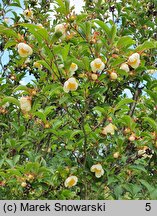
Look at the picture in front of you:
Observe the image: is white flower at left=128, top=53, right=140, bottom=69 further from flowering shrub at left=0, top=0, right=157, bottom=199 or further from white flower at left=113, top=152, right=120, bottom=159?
white flower at left=113, top=152, right=120, bottom=159

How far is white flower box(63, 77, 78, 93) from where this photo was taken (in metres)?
2.75

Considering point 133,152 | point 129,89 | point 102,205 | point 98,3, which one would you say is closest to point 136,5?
point 98,3

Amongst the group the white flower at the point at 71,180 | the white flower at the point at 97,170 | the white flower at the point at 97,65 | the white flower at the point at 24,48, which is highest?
the white flower at the point at 24,48

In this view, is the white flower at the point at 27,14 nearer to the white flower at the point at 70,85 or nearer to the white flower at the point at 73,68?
the white flower at the point at 73,68

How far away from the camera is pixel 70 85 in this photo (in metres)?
2.76

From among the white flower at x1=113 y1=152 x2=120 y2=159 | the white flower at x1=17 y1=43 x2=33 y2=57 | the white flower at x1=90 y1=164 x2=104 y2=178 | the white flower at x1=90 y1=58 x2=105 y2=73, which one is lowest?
the white flower at x1=90 y1=164 x2=104 y2=178

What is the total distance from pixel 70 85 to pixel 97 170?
0.78 metres

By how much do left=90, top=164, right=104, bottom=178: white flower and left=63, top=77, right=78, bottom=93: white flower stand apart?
2.35ft

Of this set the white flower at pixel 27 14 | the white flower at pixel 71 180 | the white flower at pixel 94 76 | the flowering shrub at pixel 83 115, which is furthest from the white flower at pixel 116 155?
the white flower at pixel 27 14

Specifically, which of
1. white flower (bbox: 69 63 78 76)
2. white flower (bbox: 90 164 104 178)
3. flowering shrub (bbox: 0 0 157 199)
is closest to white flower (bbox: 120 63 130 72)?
flowering shrub (bbox: 0 0 157 199)

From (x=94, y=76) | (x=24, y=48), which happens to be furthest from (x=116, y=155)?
(x=24, y=48)

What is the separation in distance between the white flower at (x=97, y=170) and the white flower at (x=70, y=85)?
0.72 meters

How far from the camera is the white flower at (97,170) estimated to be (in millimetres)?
3154

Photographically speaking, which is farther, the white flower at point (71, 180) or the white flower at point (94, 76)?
the white flower at point (71, 180)
